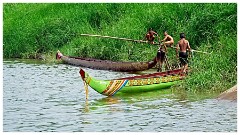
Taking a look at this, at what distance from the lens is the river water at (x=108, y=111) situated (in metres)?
10.8

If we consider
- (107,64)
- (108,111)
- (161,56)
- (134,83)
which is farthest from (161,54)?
(108,111)

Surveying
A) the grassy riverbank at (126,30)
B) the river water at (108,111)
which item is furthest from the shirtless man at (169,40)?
the river water at (108,111)

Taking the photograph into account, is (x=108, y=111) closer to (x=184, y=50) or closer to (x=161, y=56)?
(x=184, y=50)

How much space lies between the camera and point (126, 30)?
62.7 ft

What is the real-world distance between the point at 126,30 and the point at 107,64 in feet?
3.75

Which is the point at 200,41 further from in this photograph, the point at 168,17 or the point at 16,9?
the point at 16,9

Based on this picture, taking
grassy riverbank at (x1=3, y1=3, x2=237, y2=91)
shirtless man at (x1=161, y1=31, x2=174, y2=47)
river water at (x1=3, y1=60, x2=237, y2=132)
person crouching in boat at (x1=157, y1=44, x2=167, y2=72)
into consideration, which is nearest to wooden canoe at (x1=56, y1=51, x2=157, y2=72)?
person crouching in boat at (x1=157, y1=44, x2=167, y2=72)

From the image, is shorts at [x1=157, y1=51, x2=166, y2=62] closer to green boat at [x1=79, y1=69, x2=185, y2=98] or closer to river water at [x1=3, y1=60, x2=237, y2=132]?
green boat at [x1=79, y1=69, x2=185, y2=98]

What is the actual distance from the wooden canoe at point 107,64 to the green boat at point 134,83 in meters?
2.09

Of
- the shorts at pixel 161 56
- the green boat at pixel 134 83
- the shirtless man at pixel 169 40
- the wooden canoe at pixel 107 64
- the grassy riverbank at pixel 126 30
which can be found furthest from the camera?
the wooden canoe at pixel 107 64

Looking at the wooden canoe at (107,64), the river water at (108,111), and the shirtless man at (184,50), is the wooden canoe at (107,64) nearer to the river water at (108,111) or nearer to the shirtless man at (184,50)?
the shirtless man at (184,50)

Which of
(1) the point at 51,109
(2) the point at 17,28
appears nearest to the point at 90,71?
(2) the point at 17,28

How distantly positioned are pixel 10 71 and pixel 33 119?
7.72 meters

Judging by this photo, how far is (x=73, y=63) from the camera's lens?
2041 cm
